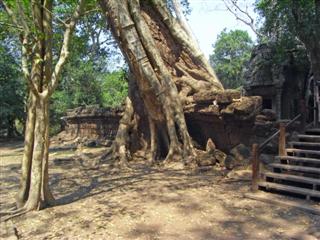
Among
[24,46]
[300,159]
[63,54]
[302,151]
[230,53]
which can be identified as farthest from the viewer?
[230,53]

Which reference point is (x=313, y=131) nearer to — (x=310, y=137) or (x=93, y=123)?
(x=310, y=137)

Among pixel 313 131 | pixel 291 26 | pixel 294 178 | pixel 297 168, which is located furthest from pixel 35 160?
pixel 291 26

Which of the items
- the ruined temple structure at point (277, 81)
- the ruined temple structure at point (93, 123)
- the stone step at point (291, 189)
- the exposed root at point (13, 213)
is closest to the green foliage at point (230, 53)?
the ruined temple structure at point (93, 123)

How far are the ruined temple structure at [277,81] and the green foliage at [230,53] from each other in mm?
25954

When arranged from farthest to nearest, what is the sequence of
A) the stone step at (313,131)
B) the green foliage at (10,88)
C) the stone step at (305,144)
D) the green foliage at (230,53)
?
the green foliage at (230,53)
the green foliage at (10,88)
the stone step at (313,131)
the stone step at (305,144)

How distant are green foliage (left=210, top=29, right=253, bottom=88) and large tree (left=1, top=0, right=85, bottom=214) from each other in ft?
121

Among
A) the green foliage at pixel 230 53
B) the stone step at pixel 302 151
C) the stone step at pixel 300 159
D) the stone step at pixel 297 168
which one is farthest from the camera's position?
the green foliage at pixel 230 53

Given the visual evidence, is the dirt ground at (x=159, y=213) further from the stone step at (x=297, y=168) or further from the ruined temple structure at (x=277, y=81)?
the ruined temple structure at (x=277, y=81)

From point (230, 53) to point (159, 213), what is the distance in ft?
139

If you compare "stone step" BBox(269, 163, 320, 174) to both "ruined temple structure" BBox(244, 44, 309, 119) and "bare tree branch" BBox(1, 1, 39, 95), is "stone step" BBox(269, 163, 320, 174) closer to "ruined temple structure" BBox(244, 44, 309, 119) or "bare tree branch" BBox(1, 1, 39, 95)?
"bare tree branch" BBox(1, 1, 39, 95)

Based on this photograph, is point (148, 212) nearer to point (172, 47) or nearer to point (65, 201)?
point (65, 201)

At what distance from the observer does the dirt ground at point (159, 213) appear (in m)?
4.97

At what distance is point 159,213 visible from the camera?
228 inches

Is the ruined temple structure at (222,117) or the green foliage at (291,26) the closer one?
Result: the ruined temple structure at (222,117)
